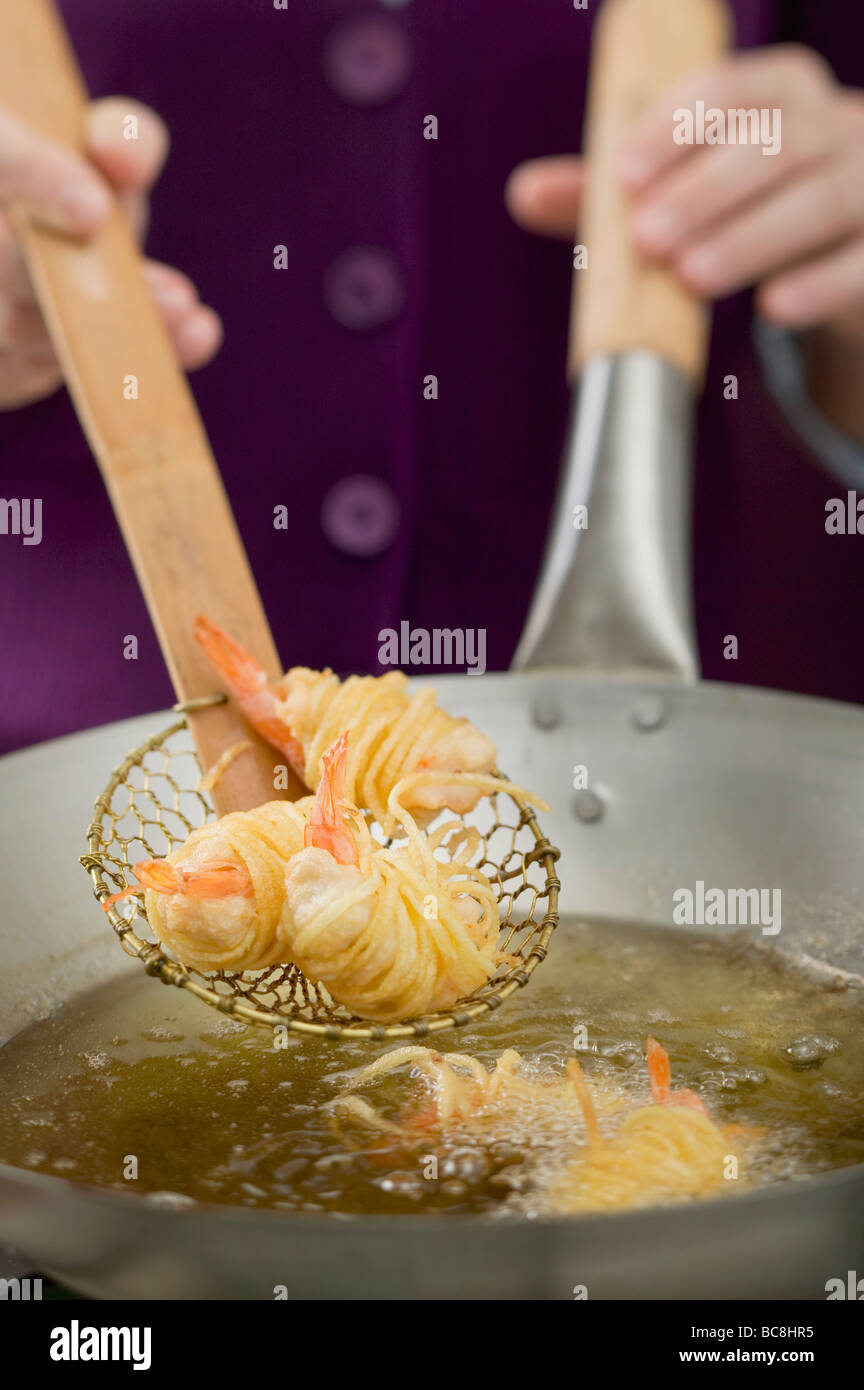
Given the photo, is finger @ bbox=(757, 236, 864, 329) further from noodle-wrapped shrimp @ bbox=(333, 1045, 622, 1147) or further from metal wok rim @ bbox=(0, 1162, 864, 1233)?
metal wok rim @ bbox=(0, 1162, 864, 1233)

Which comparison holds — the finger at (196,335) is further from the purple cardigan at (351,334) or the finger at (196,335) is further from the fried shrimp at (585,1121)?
the fried shrimp at (585,1121)

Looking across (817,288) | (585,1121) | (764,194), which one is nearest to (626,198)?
(764,194)

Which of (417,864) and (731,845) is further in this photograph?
(731,845)

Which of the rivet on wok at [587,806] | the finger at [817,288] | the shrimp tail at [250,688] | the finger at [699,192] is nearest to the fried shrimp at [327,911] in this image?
the shrimp tail at [250,688]

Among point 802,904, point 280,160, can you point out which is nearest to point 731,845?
point 802,904

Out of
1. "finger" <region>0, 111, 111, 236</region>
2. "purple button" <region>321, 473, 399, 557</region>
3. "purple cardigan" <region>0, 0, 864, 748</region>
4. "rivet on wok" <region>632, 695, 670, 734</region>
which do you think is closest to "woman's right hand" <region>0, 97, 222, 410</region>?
"finger" <region>0, 111, 111, 236</region>
